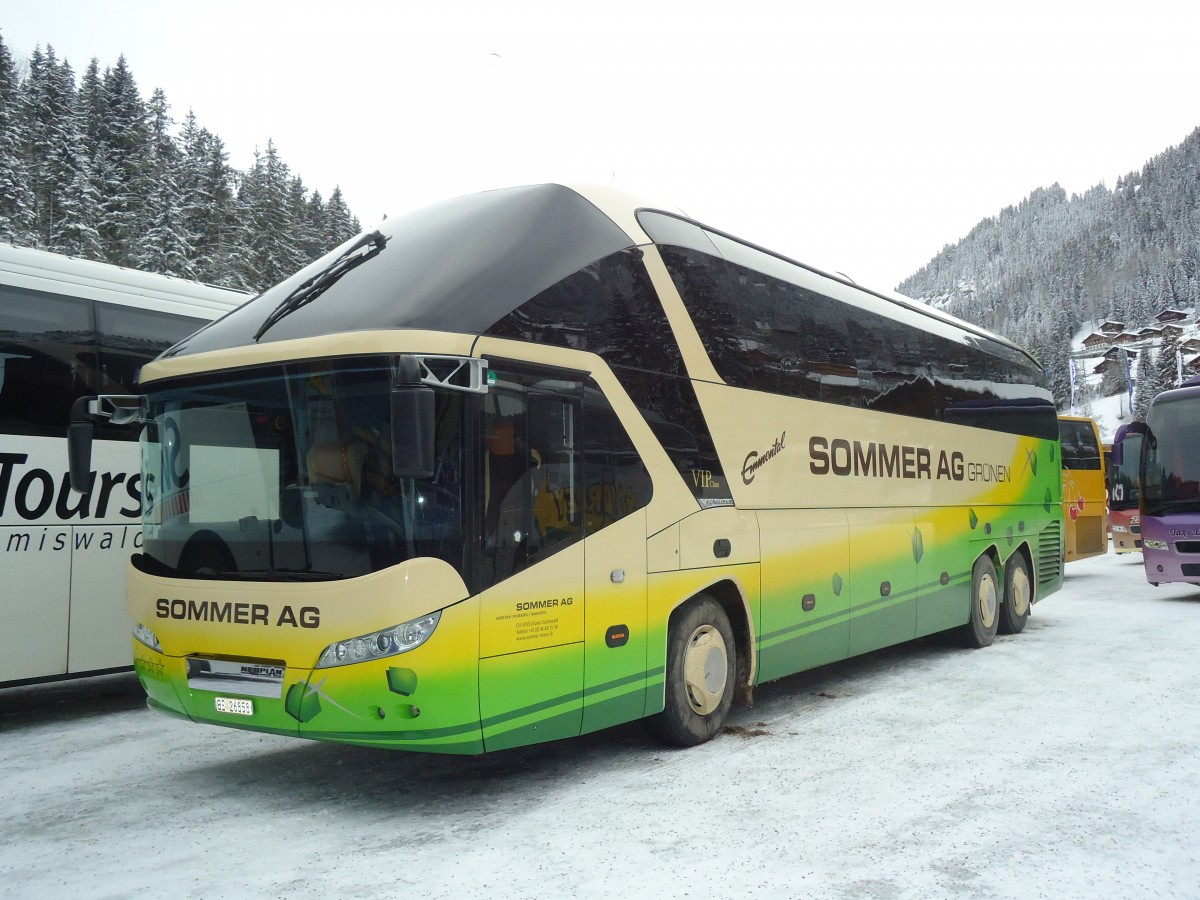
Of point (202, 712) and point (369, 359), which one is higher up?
point (369, 359)

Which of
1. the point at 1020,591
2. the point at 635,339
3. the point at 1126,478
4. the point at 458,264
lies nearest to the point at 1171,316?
the point at 1126,478

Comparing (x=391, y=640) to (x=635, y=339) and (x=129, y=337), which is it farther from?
(x=129, y=337)

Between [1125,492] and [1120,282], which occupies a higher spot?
[1120,282]

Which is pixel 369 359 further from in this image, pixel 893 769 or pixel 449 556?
pixel 893 769

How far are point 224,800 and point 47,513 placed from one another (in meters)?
3.49

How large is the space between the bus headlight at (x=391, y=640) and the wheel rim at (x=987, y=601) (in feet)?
28.4

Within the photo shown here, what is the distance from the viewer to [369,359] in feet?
17.1

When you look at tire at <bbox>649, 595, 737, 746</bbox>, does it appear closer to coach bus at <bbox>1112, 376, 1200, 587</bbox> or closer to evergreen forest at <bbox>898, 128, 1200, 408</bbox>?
coach bus at <bbox>1112, 376, 1200, 587</bbox>

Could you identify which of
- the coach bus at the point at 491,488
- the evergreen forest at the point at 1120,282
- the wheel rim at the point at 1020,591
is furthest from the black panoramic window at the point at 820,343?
the evergreen forest at the point at 1120,282

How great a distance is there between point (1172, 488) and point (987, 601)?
19.4ft

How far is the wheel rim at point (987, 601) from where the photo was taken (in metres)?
11.9

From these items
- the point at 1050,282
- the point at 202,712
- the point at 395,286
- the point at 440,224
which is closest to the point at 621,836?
the point at 202,712

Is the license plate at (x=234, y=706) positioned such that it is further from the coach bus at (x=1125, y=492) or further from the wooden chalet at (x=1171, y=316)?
the wooden chalet at (x=1171, y=316)

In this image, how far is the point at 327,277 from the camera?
6.20m
